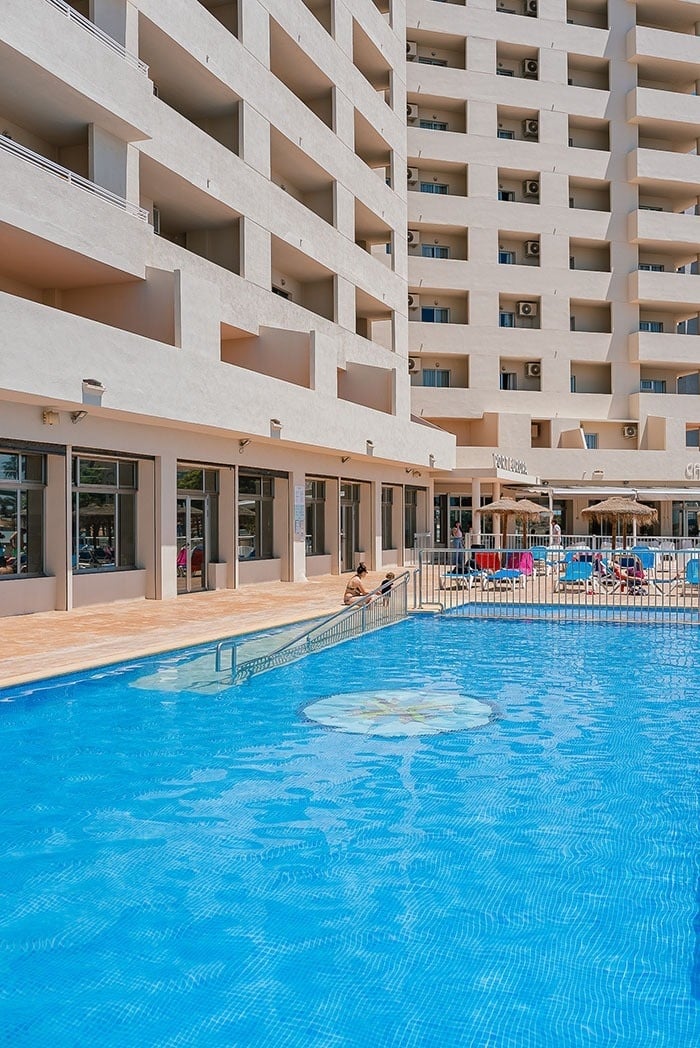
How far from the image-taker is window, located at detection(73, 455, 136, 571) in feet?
56.8

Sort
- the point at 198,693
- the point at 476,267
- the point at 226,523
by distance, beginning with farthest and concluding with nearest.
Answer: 1. the point at 476,267
2. the point at 226,523
3. the point at 198,693

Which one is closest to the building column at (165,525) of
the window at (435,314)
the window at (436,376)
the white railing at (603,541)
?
the white railing at (603,541)

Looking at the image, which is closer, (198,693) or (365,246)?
(198,693)

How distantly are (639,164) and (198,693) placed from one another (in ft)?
137

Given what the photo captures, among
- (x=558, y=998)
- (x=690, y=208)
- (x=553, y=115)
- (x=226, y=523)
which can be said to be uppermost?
(x=553, y=115)

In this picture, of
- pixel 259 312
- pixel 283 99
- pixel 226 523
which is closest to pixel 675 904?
pixel 226 523

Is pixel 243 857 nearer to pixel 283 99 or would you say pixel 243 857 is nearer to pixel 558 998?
pixel 558 998

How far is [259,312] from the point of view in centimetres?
2356

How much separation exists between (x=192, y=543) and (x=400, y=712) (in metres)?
11.9

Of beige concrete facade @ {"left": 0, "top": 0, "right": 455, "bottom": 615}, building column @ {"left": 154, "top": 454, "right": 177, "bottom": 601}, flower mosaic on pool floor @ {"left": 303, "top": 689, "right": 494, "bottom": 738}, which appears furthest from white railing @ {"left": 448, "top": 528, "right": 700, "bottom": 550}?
flower mosaic on pool floor @ {"left": 303, "top": 689, "right": 494, "bottom": 738}

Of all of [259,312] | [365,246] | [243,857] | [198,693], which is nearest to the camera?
[243,857]

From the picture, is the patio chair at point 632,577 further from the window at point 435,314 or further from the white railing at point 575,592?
the window at point 435,314

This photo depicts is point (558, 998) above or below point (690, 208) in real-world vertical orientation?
below

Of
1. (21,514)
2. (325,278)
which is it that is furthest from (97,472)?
(325,278)
